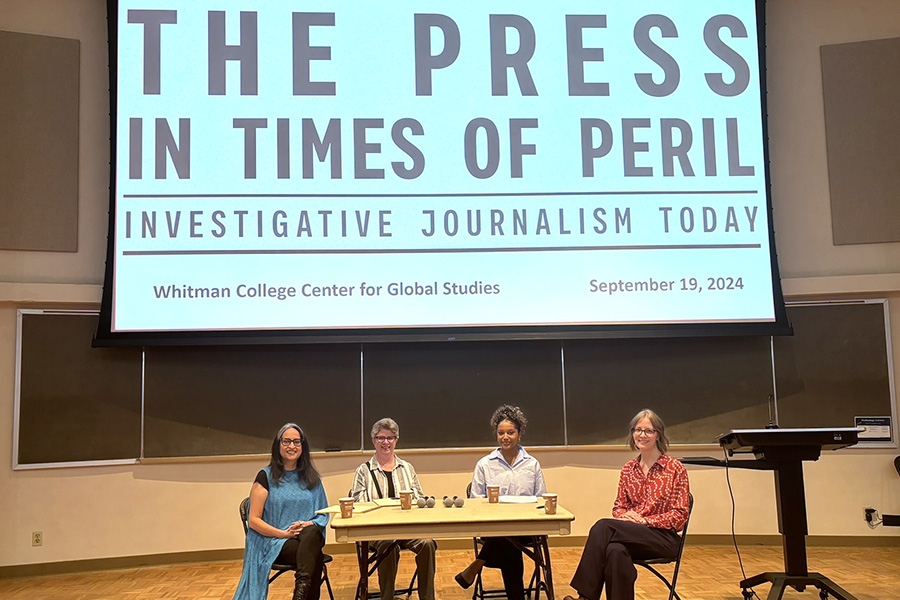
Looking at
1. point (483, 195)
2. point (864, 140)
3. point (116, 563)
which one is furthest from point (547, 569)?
point (864, 140)

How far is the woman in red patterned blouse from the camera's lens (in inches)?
152

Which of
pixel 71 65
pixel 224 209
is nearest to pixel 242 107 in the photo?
pixel 224 209

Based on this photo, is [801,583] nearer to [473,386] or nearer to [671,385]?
[671,385]

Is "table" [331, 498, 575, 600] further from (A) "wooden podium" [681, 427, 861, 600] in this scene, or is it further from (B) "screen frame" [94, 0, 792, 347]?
(B) "screen frame" [94, 0, 792, 347]

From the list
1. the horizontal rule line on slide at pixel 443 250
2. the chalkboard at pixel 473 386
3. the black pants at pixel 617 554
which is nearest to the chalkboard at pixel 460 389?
the chalkboard at pixel 473 386

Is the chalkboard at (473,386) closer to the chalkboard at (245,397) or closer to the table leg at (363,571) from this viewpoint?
the chalkboard at (245,397)

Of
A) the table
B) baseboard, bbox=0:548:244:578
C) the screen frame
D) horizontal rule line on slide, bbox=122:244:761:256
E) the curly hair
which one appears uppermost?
horizontal rule line on slide, bbox=122:244:761:256

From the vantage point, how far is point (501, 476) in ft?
15.6

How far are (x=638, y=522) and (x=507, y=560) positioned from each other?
0.73 meters

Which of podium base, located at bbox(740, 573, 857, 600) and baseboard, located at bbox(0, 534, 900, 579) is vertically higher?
podium base, located at bbox(740, 573, 857, 600)

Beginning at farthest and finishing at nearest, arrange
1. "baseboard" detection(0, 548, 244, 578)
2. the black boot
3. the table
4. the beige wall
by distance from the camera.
→ the beige wall
"baseboard" detection(0, 548, 244, 578)
the black boot
the table

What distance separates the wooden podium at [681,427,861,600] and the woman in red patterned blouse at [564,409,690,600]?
0.34 m

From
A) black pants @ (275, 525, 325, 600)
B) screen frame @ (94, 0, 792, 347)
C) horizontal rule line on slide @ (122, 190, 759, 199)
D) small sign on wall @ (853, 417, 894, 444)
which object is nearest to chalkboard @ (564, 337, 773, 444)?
screen frame @ (94, 0, 792, 347)

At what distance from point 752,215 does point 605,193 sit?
1156 mm
